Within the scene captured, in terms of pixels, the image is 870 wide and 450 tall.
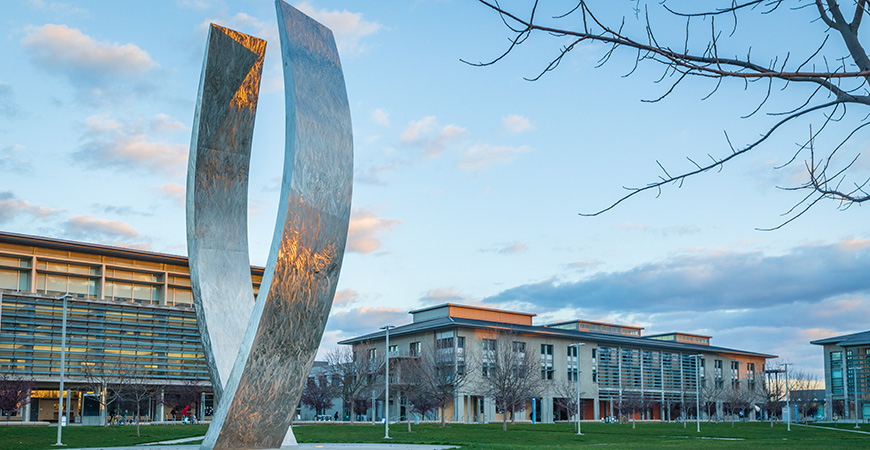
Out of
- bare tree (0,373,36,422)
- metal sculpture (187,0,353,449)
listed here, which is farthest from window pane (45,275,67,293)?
metal sculpture (187,0,353,449)

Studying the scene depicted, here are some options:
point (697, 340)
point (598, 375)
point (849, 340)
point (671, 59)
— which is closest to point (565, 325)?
point (598, 375)

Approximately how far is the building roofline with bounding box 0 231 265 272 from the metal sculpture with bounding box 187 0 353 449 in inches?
2189

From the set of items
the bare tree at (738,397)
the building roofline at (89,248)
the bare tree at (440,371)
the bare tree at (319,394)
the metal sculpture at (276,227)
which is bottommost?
the bare tree at (738,397)

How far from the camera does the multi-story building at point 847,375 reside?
90881 millimetres

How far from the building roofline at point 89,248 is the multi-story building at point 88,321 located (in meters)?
0.09

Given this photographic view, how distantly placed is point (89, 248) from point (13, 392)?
780 inches

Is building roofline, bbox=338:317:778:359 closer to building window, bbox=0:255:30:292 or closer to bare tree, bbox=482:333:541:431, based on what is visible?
bare tree, bbox=482:333:541:431

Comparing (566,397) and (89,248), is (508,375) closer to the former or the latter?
(566,397)

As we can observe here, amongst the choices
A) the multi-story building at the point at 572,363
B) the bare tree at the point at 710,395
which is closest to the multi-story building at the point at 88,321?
the multi-story building at the point at 572,363

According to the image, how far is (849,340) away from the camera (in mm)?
93375

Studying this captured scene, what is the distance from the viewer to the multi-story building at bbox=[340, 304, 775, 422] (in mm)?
74000

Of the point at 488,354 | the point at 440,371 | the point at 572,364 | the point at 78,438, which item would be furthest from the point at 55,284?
the point at 572,364

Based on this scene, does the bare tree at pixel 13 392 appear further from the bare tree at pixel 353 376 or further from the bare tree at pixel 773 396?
the bare tree at pixel 773 396

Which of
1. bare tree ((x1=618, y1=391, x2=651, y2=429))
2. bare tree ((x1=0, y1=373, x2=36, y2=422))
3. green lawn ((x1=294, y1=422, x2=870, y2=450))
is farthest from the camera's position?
bare tree ((x1=618, y1=391, x2=651, y2=429))
